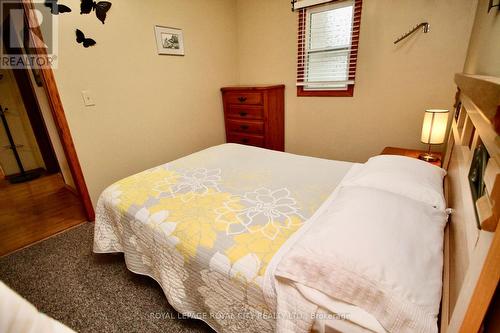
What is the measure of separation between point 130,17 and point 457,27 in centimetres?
268

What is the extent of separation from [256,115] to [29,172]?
3647 millimetres

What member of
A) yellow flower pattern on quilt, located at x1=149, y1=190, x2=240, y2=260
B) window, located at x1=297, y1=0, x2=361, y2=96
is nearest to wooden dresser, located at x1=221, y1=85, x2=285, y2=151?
window, located at x1=297, y1=0, x2=361, y2=96

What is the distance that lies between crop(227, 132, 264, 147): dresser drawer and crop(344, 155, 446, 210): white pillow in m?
1.64

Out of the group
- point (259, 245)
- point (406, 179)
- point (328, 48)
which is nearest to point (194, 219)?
point (259, 245)

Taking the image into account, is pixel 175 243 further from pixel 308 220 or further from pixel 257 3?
pixel 257 3

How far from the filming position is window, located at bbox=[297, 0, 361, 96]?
7.36ft

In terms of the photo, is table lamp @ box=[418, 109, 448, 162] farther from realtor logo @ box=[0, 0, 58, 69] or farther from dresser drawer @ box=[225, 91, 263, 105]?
realtor logo @ box=[0, 0, 58, 69]

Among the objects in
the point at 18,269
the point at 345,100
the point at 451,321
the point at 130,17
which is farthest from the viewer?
the point at 345,100

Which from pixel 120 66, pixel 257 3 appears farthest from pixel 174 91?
Result: pixel 257 3

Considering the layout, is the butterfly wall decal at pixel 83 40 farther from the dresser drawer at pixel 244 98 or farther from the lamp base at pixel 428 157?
the lamp base at pixel 428 157

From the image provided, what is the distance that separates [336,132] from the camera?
8.54ft

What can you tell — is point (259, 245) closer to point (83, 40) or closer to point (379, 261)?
point (379, 261)

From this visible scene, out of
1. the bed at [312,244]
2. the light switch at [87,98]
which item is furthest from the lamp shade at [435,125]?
the light switch at [87,98]

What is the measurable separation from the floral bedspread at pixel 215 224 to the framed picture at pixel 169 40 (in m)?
1.37
